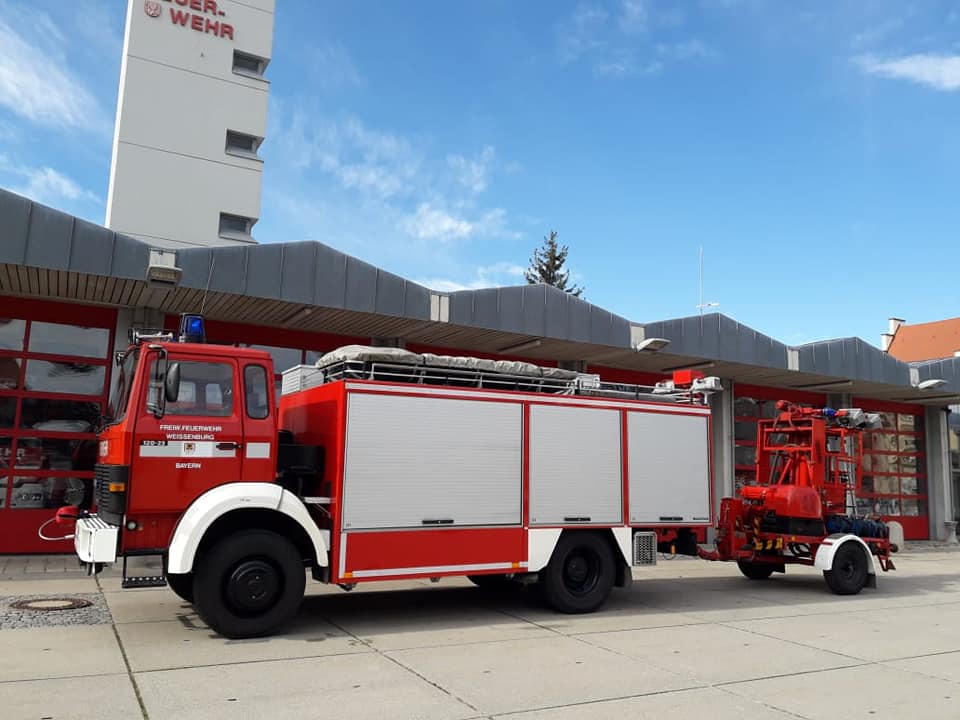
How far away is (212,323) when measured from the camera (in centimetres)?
1391

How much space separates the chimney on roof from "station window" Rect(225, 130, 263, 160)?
153 ft

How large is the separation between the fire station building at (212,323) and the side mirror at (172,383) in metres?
4.26

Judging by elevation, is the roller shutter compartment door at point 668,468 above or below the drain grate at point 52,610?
above

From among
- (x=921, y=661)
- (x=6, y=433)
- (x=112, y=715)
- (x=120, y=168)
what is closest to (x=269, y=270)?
(x=6, y=433)

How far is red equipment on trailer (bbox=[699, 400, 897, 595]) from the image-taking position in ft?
37.6

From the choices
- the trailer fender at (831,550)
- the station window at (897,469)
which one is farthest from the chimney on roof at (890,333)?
the trailer fender at (831,550)

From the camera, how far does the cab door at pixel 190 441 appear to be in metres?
7.15

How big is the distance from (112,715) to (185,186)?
3297cm

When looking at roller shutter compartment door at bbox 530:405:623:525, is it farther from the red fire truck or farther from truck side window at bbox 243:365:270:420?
truck side window at bbox 243:365:270:420

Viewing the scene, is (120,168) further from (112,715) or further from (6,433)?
(112,715)

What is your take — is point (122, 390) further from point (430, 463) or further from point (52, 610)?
point (430, 463)

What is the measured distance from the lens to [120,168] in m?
33.2

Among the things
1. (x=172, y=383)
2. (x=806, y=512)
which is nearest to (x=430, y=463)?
(x=172, y=383)

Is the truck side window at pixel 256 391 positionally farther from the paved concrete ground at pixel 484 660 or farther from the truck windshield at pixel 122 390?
the paved concrete ground at pixel 484 660
